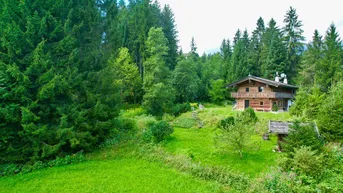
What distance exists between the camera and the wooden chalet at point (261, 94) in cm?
2788

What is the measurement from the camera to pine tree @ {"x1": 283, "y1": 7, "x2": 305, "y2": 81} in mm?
42000

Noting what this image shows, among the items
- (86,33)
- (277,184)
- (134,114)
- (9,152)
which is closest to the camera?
(277,184)

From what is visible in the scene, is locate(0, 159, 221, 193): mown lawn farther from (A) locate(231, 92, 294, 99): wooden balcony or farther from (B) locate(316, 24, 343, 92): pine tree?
(B) locate(316, 24, 343, 92): pine tree

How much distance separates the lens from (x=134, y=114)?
25.2 m

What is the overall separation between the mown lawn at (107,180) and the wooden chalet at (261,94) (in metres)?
22.3

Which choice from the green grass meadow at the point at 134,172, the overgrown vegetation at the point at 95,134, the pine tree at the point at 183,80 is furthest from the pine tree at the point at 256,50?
the green grass meadow at the point at 134,172

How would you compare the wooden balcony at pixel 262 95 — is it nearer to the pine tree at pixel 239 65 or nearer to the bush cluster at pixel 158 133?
the pine tree at pixel 239 65

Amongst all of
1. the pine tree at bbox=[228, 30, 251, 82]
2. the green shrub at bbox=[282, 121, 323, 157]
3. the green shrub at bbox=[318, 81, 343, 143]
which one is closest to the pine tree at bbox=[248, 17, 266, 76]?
the pine tree at bbox=[228, 30, 251, 82]

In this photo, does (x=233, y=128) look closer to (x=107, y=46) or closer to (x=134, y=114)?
(x=107, y=46)

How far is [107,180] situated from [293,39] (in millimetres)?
47694

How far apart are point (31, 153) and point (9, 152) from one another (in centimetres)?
105

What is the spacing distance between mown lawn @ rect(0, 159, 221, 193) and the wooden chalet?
22.3 meters

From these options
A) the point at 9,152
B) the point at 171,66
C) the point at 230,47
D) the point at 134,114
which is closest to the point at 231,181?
the point at 9,152

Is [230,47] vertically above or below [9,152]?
above
